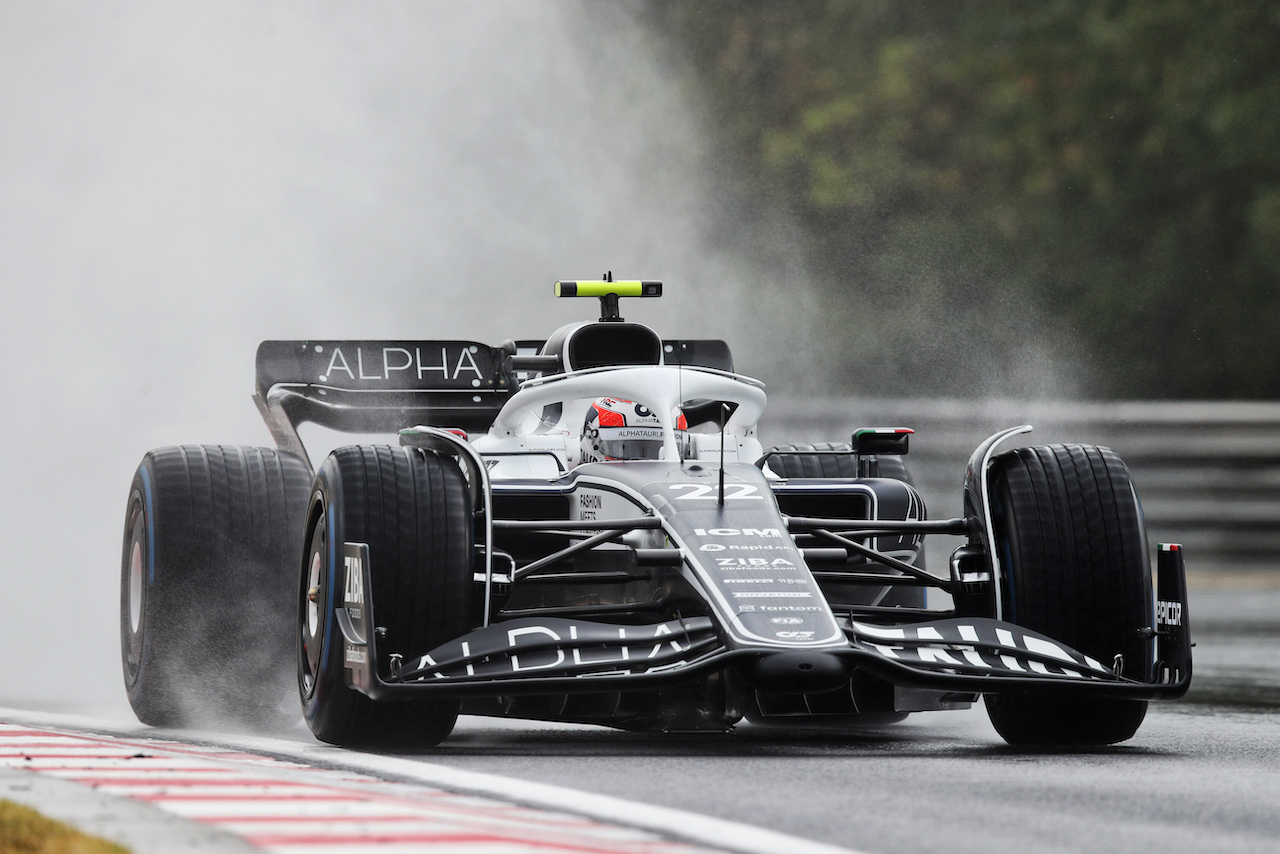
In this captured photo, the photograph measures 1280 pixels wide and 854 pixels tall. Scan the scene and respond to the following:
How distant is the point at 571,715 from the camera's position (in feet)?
22.0

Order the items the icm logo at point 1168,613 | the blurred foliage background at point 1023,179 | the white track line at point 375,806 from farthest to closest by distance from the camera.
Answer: the blurred foliage background at point 1023,179 → the icm logo at point 1168,613 → the white track line at point 375,806

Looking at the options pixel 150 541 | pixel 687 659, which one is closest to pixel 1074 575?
pixel 687 659

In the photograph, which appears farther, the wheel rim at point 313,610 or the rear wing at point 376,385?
the rear wing at point 376,385

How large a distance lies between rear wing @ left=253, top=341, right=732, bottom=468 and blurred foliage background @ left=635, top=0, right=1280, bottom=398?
33.1ft

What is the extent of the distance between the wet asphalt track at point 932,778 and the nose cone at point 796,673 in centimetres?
25

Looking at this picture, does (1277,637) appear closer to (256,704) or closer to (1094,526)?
(1094,526)

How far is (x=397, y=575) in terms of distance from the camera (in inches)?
259

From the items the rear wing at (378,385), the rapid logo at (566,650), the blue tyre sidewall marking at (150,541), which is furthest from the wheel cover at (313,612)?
the rear wing at (378,385)

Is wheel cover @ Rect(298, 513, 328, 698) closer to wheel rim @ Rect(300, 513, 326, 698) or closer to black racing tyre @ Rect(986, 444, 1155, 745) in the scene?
wheel rim @ Rect(300, 513, 326, 698)

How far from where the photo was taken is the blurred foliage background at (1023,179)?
2139cm

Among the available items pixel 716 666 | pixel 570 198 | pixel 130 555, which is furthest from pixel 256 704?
pixel 570 198

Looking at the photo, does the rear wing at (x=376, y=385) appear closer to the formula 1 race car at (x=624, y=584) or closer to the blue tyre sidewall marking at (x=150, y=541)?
the formula 1 race car at (x=624, y=584)

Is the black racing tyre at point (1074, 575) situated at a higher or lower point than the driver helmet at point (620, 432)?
lower

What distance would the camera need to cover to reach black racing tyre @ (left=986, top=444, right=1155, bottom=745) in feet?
22.9
